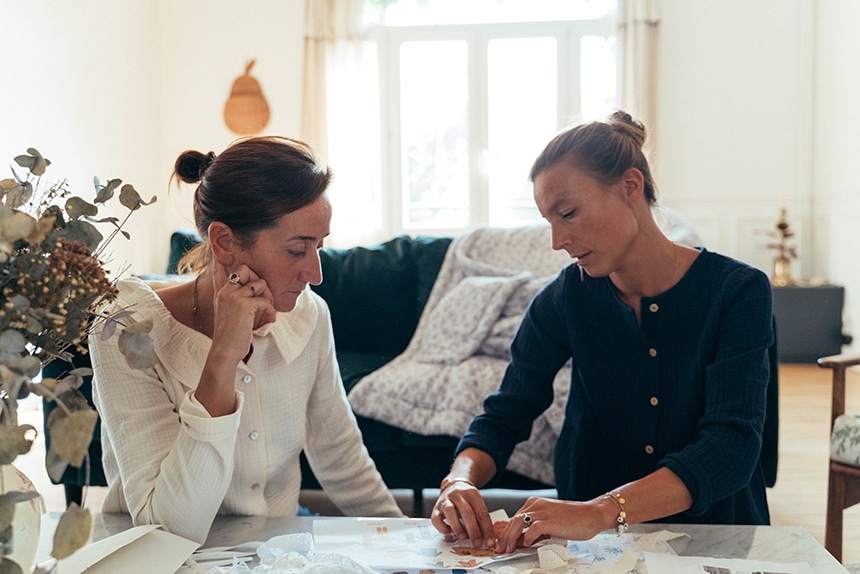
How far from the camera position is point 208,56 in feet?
20.9

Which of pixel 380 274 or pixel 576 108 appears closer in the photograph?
pixel 380 274

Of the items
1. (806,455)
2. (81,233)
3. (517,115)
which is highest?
(517,115)

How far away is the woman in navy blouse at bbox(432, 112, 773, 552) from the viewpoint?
4.18ft

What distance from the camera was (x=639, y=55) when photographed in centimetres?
594

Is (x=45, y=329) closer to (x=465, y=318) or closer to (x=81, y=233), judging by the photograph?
(x=81, y=233)

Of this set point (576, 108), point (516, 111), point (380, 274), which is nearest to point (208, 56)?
point (516, 111)

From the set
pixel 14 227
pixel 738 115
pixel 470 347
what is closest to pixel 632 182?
pixel 14 227

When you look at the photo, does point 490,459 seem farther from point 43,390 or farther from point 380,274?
point 380,274

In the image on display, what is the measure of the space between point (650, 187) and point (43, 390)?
1.18 meters

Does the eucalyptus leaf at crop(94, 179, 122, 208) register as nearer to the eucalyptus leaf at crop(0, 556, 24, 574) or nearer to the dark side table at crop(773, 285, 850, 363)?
the eucalyptus leaf at crop(0, 556, 24, 574)

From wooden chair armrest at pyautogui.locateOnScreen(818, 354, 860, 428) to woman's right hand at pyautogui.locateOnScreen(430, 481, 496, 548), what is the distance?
57.5 inches

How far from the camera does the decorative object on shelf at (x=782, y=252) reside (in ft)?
18.4

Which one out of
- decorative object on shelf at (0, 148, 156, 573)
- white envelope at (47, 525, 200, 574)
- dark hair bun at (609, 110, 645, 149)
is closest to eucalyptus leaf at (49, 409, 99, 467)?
decorative object on shelf at (0, 148, 156, 573)

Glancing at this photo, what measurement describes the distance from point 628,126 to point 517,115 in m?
4.91
